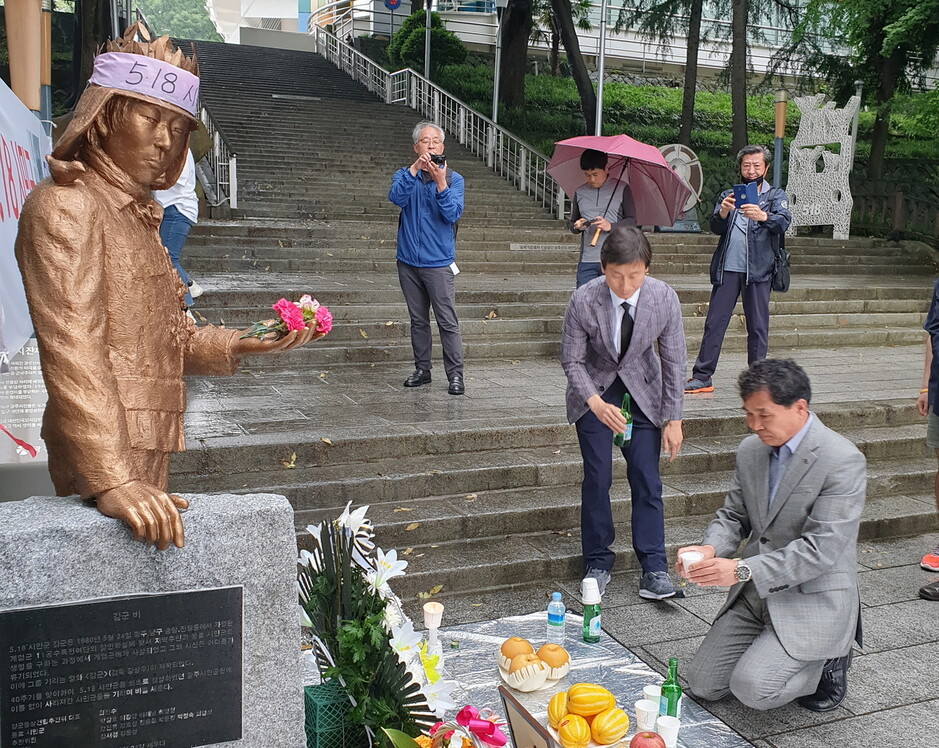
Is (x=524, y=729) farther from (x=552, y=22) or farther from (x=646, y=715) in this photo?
(x=552, y=22)

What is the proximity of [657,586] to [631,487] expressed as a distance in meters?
0.53

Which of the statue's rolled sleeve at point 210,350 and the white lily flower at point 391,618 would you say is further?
the white lily flower at point 391,618

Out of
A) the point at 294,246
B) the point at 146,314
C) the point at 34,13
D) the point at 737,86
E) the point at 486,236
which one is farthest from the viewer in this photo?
the point at 737,86

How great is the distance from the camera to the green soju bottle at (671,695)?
3.45 m

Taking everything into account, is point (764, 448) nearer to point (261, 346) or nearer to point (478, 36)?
point (261, 346)

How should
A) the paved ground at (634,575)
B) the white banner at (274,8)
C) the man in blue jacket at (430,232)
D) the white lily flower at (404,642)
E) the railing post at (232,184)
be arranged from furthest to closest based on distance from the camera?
1. the white banner at (274,8)
2. the railing post at (232,184)
3. the man in blue jacket at (430,232)
4. the paved ground at (634,575)
5. the white lily flower at (404,642)

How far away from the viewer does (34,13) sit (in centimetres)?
486

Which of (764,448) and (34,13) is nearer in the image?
(764,448)

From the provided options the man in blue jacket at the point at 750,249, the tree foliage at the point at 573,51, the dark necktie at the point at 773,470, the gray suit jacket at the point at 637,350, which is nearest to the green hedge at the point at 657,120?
the tree foliage at the point at 573,51

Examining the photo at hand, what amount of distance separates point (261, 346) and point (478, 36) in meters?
30.5

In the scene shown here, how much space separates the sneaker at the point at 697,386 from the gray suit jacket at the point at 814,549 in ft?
12.6

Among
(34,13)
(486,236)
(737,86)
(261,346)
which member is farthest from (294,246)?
(737,86)

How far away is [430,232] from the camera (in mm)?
6891

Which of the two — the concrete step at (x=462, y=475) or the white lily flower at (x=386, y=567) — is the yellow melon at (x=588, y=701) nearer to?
the white lily flower at (x=386, y=567)
